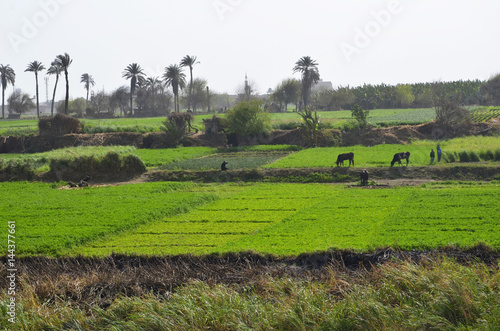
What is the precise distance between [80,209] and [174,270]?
11.8 m

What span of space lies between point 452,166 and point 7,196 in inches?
1109

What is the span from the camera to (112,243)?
70.2 feet

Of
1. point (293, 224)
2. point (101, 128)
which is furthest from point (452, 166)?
point (101, 128)

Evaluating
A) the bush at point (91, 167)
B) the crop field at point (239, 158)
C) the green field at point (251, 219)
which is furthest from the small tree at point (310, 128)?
the green field at point (251, 219)

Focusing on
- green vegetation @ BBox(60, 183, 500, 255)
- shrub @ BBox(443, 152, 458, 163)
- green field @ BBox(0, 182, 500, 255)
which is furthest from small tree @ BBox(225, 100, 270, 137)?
green vegetation @ BBox(60, 183, 500, 255)

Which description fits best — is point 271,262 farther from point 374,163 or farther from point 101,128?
point 101,128

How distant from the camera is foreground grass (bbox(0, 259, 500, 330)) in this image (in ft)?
43.2

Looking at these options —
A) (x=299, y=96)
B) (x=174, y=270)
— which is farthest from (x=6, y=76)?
(x=174, y=270)

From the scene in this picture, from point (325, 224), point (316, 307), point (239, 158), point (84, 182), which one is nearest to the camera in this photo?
point (316, 307)

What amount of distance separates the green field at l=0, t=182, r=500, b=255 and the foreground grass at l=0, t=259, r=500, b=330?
12.5ft

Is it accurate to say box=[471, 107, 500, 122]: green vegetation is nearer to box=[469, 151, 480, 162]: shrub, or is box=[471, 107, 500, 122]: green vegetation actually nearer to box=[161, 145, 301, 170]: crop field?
box=[161, 145, 301, 170]: crop field

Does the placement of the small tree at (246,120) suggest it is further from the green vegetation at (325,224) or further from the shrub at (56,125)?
the green vegetation at (325,224)

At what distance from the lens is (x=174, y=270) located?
1772cm

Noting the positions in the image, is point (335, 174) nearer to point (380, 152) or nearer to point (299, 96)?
point (380, 152)
